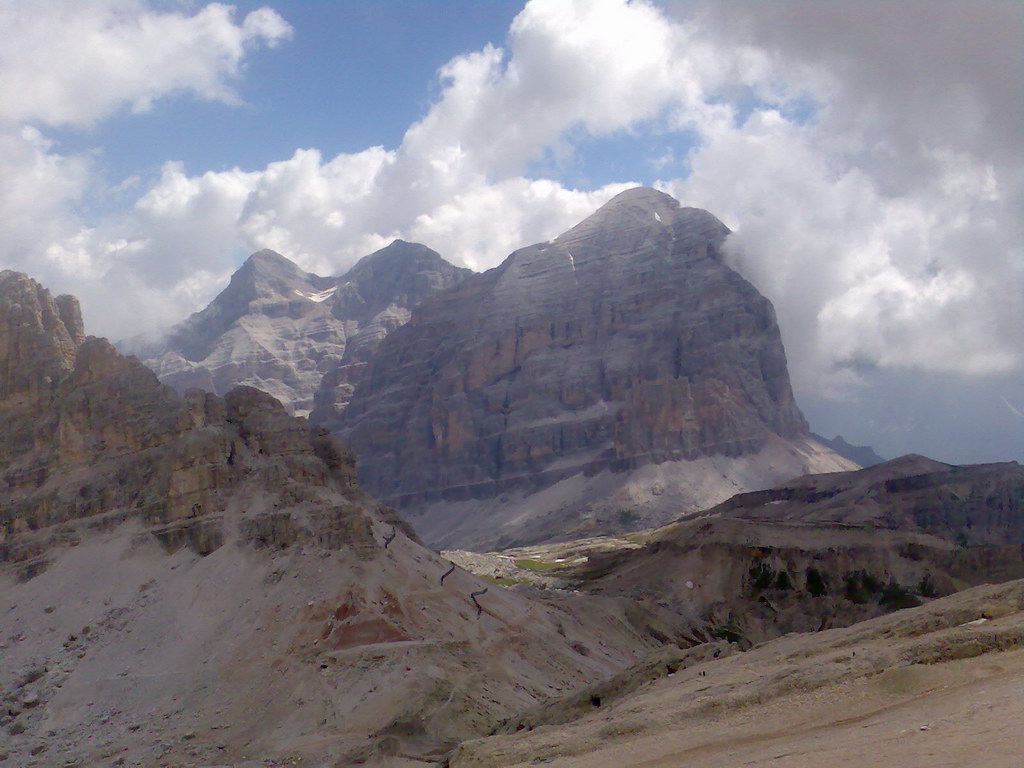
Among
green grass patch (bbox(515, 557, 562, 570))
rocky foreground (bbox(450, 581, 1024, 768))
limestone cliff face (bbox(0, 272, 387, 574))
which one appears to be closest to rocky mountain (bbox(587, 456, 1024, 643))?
green grass patch (bbox(515, 557, 562, 570))

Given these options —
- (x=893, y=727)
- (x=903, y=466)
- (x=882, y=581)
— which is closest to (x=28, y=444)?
(x=893, y=727)

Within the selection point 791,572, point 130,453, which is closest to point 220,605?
point 130,453

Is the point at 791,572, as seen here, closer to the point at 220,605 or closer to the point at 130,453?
the point at 220,605

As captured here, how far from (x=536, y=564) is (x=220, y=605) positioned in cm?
9632

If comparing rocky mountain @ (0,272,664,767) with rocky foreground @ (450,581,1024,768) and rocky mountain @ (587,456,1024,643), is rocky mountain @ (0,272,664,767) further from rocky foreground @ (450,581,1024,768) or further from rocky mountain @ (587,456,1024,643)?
rocky mountain @ (587,456,1024,643)

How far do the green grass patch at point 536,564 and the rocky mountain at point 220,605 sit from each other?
60.8 m

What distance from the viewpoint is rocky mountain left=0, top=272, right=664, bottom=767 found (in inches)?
1892

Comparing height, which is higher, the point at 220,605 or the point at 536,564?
the point at 220,605

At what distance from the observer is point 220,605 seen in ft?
186

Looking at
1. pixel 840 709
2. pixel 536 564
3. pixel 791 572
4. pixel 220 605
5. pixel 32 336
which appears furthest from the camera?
pixel 536 564

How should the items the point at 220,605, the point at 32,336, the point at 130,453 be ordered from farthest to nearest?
the point at 32,336 < the point at 130,453 < the point at 220,605

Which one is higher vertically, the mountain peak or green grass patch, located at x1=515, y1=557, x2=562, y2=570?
the mountain peak

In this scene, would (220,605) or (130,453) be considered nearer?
(220,605)

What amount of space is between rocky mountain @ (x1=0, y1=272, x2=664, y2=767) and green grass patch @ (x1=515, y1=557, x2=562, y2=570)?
199 feet
